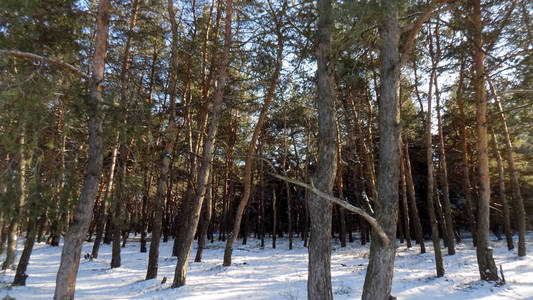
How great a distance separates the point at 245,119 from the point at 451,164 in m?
14.1

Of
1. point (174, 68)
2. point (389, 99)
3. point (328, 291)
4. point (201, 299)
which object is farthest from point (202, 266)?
point (389, 99)

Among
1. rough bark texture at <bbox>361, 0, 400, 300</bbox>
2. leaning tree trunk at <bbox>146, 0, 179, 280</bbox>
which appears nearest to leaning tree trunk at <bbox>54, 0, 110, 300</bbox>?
leaning tree trunk at <bbox>146, 0, 179, 280</bbox>

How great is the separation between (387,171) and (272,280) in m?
6.95

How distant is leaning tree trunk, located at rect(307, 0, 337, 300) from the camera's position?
543 centimetres

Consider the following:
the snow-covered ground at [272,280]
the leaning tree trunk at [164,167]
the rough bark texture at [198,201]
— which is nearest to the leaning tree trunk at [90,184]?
the snow-covered ground at [272,280]

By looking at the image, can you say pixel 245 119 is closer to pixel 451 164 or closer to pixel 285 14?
pixel 285 14

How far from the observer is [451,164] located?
20.8 meters

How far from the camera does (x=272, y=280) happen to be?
10328 millimetres

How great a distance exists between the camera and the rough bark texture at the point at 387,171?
15.4 ft

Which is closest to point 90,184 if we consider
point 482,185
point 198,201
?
point 198,201

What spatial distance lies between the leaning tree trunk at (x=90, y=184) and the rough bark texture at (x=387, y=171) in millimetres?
5080

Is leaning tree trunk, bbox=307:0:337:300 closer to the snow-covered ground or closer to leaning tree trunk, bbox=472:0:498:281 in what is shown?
the snow-covered ground

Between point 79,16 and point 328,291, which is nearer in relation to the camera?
point 328,291

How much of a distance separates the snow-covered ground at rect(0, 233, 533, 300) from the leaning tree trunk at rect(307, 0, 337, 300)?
2.56 meters
